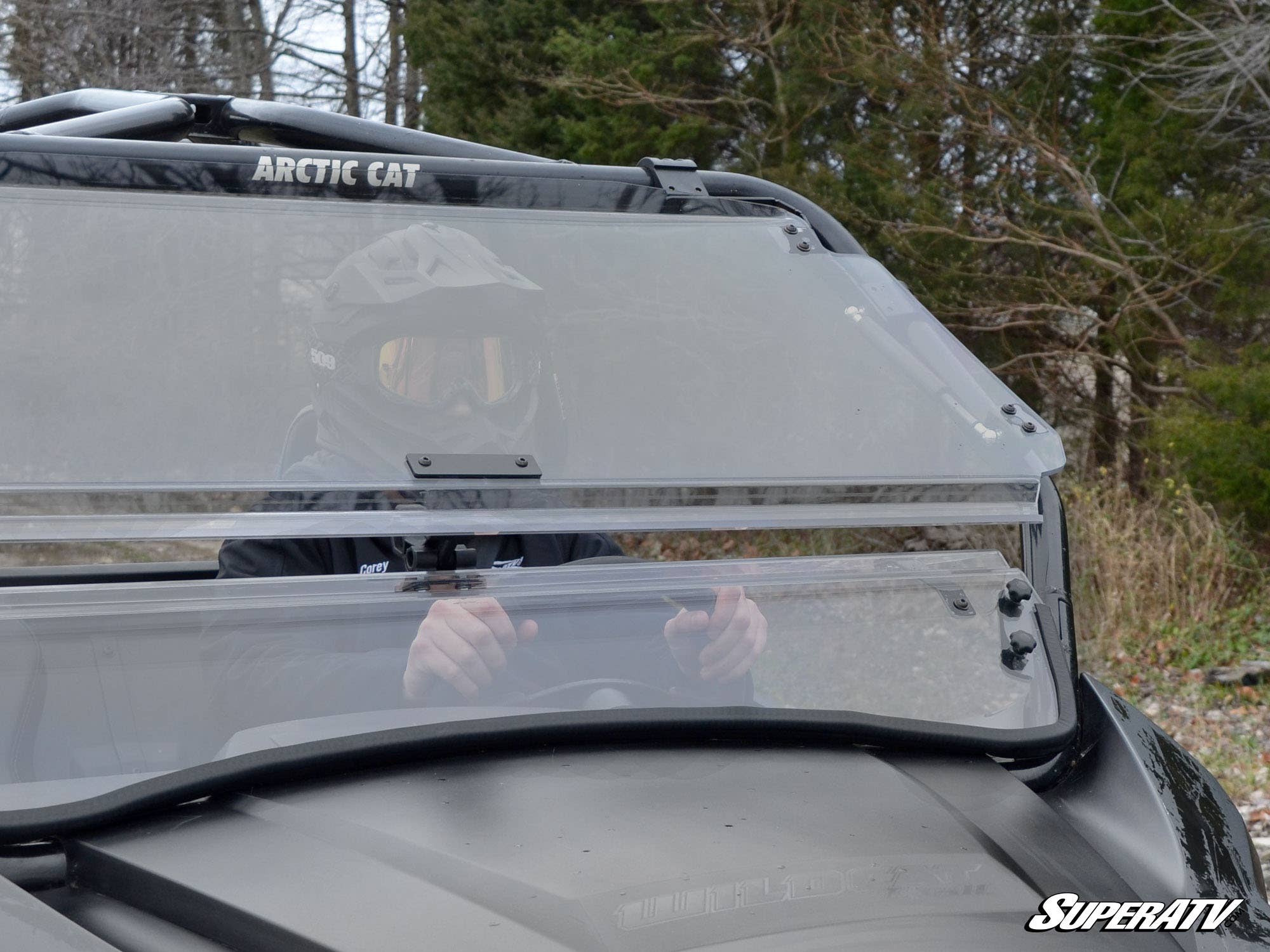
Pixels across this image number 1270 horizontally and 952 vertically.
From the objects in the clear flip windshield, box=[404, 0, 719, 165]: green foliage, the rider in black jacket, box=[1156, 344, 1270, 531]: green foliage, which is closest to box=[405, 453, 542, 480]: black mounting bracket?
the rider in black jacket

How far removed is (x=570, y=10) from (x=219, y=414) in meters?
11.1

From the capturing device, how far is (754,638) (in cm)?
150

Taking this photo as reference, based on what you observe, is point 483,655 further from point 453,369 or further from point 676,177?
point 676,177

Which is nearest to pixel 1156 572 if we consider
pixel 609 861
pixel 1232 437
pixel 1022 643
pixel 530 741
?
pixel 1232 437

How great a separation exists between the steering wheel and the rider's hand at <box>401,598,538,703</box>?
0.06 metres

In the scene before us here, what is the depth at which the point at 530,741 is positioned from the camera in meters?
1.27

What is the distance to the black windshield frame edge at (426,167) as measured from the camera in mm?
1640

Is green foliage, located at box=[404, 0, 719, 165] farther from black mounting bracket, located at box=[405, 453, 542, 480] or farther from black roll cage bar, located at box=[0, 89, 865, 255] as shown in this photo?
black mounting bracket, located at box=[405, 453, 542, 480]

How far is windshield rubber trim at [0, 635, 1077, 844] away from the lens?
1.15 metres

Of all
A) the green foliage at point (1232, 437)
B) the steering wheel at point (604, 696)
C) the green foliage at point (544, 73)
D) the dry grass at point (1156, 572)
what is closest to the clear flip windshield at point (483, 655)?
the steering wheel at point (604, 696)

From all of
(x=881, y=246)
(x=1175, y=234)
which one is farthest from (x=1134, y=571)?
(x=881, y=246)

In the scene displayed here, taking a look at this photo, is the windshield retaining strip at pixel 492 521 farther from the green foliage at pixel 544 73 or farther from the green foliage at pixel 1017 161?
the green foliage at pixel 544 73

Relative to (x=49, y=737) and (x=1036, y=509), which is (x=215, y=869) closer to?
(x=49, y=737)

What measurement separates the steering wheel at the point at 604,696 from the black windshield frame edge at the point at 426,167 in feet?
2.58
